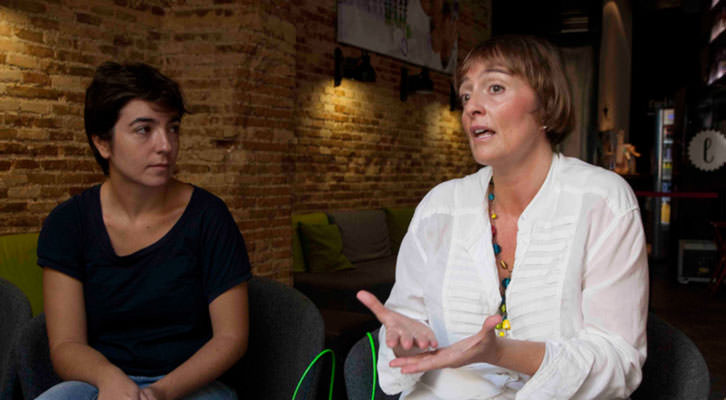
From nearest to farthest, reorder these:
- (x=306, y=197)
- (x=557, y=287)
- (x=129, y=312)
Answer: (x=557, y=287)
(x=129, y=312)
(x=306, y=197)

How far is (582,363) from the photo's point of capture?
4.21 ft

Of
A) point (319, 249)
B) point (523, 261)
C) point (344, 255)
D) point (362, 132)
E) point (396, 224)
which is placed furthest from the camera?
point (396, 224)

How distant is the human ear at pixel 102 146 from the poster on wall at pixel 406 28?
4820 millimetres

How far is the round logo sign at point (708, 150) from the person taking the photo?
27.0ft

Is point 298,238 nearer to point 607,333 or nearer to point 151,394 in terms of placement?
point 151,394

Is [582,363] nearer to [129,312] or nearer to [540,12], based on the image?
[129,312]

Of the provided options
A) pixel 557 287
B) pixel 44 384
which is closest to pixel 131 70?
pixel 44 384

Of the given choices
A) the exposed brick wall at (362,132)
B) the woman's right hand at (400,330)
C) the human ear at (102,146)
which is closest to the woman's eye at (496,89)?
the woman's right hand at (400,330)

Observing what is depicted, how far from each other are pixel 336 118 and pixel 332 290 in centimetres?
199

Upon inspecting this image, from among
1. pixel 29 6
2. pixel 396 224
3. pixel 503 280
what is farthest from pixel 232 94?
pixel 396 224

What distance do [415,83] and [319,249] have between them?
2.74m

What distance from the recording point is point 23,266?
352cm

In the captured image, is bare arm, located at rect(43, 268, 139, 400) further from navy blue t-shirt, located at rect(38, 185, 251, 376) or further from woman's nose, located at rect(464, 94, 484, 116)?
woman's nose, located at rect(464, 94, 484, 116)

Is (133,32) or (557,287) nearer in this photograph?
(557,287)
